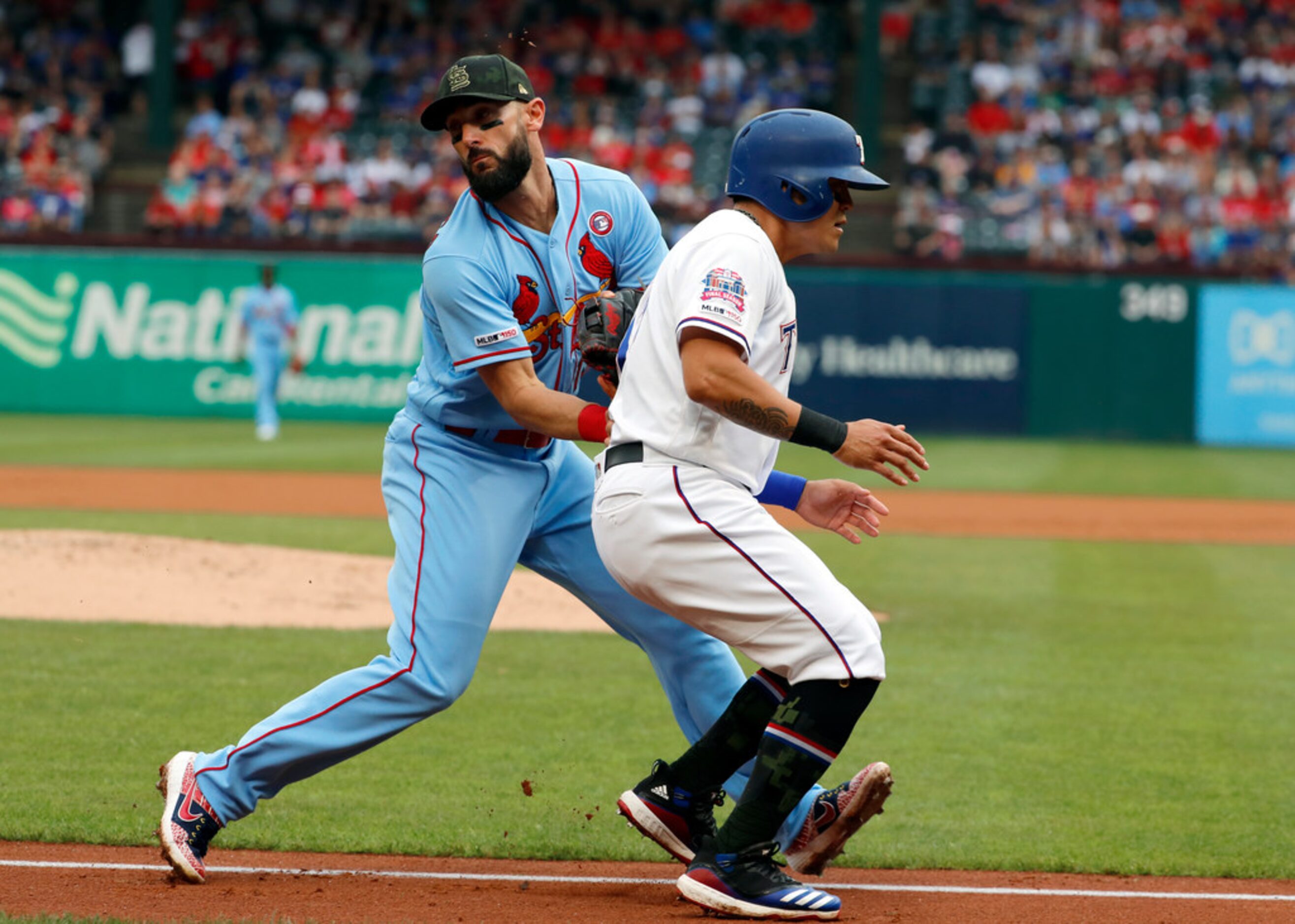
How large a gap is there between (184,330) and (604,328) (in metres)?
19.7

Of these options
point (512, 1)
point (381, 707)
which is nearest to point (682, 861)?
point (381, 707)

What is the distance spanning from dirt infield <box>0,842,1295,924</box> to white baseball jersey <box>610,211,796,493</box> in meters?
1.17

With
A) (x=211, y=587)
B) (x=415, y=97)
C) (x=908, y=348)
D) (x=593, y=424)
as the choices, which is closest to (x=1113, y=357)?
(x=908, y=348)

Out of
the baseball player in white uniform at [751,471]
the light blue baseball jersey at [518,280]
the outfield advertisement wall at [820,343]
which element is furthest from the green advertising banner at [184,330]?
the baseball player in white uniform at [751,471]

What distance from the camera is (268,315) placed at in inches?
800

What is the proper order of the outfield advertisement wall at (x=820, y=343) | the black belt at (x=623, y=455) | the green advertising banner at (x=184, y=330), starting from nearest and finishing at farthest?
the black belt at (x=623, y=455) < the outfield advertisement wall at (x=820, y=343) < the green advertising banner at (x=184, y=330)

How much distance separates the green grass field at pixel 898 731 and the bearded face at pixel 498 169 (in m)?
1.93

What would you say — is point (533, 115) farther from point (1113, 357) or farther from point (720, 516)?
point (1113, 357)

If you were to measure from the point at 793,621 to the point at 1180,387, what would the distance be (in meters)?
19.4

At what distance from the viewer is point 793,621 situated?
12.5ft

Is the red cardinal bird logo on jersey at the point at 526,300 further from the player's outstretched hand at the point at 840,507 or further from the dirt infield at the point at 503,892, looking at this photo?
the dirt infield at the point at 503,892

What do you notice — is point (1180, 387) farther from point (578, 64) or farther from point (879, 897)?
point (879, 897)

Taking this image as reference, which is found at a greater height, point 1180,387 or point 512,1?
point 512,1

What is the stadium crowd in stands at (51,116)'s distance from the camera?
24.3m
